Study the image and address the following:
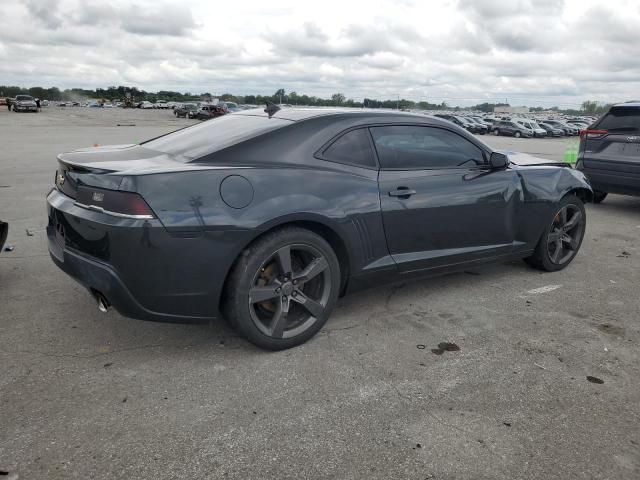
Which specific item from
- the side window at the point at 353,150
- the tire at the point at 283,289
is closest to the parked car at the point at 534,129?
the side window at the point at 353,150

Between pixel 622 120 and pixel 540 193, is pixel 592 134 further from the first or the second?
pixel 540 193

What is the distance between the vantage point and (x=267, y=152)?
A: 3363mm

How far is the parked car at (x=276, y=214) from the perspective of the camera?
2969mm

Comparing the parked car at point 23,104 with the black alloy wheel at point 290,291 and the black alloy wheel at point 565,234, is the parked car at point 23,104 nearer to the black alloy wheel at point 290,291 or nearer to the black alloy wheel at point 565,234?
the black alloy wheel at point 565,234

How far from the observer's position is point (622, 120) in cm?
788

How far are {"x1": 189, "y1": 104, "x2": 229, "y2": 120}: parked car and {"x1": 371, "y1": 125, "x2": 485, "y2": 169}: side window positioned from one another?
41.2 meters

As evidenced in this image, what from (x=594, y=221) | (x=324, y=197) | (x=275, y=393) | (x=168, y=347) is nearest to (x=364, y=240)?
(x=324, y=197)

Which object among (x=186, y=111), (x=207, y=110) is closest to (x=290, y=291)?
(x=207, y=110)

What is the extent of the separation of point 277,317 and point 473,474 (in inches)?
58.4

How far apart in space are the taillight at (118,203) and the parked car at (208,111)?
42.1 m

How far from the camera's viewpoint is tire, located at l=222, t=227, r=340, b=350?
3205 millimetres

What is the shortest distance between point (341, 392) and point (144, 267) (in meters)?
1.28

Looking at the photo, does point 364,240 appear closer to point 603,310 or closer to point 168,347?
point 168,347

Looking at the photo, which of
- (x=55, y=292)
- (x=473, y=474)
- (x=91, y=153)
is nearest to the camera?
(x=473, y=474)
